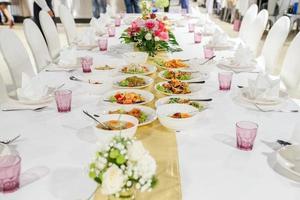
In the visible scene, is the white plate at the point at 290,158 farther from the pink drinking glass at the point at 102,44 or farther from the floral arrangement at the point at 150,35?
the pink drinking glass at the point at 102,44

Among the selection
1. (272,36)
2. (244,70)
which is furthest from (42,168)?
(272,36)

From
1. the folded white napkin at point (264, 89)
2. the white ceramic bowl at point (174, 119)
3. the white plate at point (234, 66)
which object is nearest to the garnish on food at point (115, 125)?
the white ceramic bowl at point (174, 119)

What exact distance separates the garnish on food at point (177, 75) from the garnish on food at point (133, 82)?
164 mm

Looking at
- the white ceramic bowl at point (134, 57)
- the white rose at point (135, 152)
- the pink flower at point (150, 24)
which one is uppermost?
the pink flower at point (150, 24)

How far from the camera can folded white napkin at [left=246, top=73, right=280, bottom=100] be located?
167 cm

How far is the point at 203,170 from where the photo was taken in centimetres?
117

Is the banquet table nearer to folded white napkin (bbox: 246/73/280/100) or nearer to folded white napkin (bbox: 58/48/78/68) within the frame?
folded white napkin (bbox: 246/73/280/100)

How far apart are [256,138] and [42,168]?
79cm

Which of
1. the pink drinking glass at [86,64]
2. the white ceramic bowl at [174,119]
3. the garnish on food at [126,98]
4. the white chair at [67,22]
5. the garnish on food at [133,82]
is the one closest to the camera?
the white ceramic bowl at [174,119]

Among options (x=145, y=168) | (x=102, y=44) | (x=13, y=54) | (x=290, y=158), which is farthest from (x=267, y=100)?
(x=13, y=54)

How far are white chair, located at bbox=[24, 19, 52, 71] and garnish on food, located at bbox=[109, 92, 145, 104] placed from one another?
1454 mm

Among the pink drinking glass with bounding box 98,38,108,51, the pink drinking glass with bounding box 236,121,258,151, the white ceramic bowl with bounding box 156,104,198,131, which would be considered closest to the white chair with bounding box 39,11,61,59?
the pink drinking glass with bounding box 98,38,108,51

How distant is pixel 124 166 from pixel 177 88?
41.6 inches

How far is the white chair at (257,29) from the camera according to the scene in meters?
3.43
